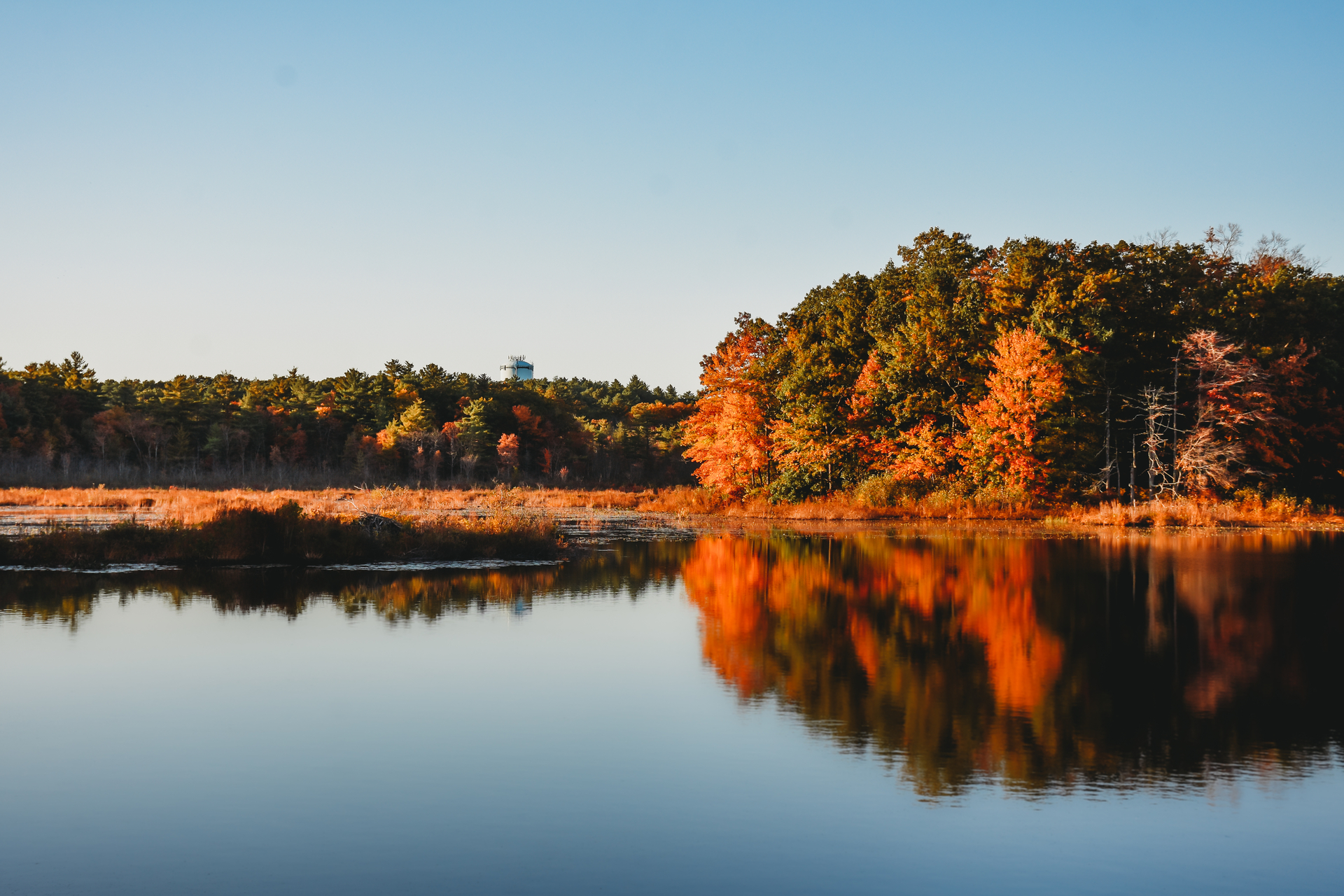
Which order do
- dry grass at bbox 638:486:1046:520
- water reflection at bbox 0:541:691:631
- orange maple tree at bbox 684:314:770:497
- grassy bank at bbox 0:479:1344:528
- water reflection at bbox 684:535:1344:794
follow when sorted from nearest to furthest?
water reflection at bbox 684:535:1344:794
water reflection at bbox 0:541:691:631
grassy bank at bbox 0:479:1344:528
dry grass at bbox 638:486:1046:520
orange maple tree at bbox 684:314:770:497

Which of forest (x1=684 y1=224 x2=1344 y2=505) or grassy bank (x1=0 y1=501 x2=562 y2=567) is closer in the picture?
grassy bank (x1=0 y1=501 x2=562 y2=567)

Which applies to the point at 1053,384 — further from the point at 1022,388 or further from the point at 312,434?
the point at 312,434

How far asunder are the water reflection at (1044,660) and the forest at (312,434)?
149 ft

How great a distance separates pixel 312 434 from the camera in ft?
247

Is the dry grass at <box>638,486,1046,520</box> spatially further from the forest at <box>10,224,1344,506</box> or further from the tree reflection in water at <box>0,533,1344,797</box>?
the tree reflection in water at <box>0,533,1344,797</box>

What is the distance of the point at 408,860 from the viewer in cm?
612

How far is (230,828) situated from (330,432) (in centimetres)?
7262

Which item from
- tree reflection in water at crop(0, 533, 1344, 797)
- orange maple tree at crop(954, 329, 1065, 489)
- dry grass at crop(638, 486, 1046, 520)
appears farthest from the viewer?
dry grass at crop(638, 486, 1046, 520)

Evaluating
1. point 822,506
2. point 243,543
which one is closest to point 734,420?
point 822,506

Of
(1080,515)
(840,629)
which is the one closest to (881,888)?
(840,629)

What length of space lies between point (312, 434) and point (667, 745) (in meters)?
72.1

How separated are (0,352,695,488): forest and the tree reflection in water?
Result: 39594mm

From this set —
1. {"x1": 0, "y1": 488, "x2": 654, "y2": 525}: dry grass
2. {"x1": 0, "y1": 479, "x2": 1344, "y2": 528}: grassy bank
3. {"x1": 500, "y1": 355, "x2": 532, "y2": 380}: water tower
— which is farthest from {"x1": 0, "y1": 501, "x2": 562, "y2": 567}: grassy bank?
{"x1": 500, "y1": 355, "x2": 532, "y2": 380}: water tower

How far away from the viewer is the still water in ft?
20.0
